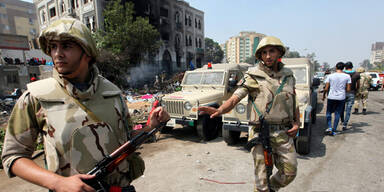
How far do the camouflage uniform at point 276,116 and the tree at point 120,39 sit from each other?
51.3 feet

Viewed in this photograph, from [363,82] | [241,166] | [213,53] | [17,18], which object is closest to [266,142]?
[241,166]

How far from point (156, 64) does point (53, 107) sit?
75.0 feet

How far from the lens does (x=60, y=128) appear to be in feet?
3.25

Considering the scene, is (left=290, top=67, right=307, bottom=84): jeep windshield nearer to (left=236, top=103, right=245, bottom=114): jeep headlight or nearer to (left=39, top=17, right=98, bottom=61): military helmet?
(left=236, top=103, right=245, bottom=114): jeep headlight

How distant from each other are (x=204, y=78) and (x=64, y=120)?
5269 millimetres

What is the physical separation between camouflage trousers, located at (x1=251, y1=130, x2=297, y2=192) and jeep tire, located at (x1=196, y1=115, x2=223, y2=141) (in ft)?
9.30

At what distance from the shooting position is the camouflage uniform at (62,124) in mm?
973

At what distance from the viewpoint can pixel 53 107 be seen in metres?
1.01

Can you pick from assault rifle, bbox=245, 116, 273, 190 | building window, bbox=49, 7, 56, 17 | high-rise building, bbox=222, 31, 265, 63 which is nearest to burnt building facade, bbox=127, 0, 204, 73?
building window, bbox=49, 7, 56, 17

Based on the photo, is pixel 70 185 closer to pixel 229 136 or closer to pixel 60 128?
pixel 60 128

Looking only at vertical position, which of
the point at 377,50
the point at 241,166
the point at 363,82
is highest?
the point at 377,50

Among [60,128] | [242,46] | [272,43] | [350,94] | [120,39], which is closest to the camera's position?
[60,128]

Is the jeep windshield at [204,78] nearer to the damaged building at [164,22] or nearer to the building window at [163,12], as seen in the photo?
the damaged building at [164,22]

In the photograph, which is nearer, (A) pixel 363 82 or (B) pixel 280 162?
(B) pixel 280 162
